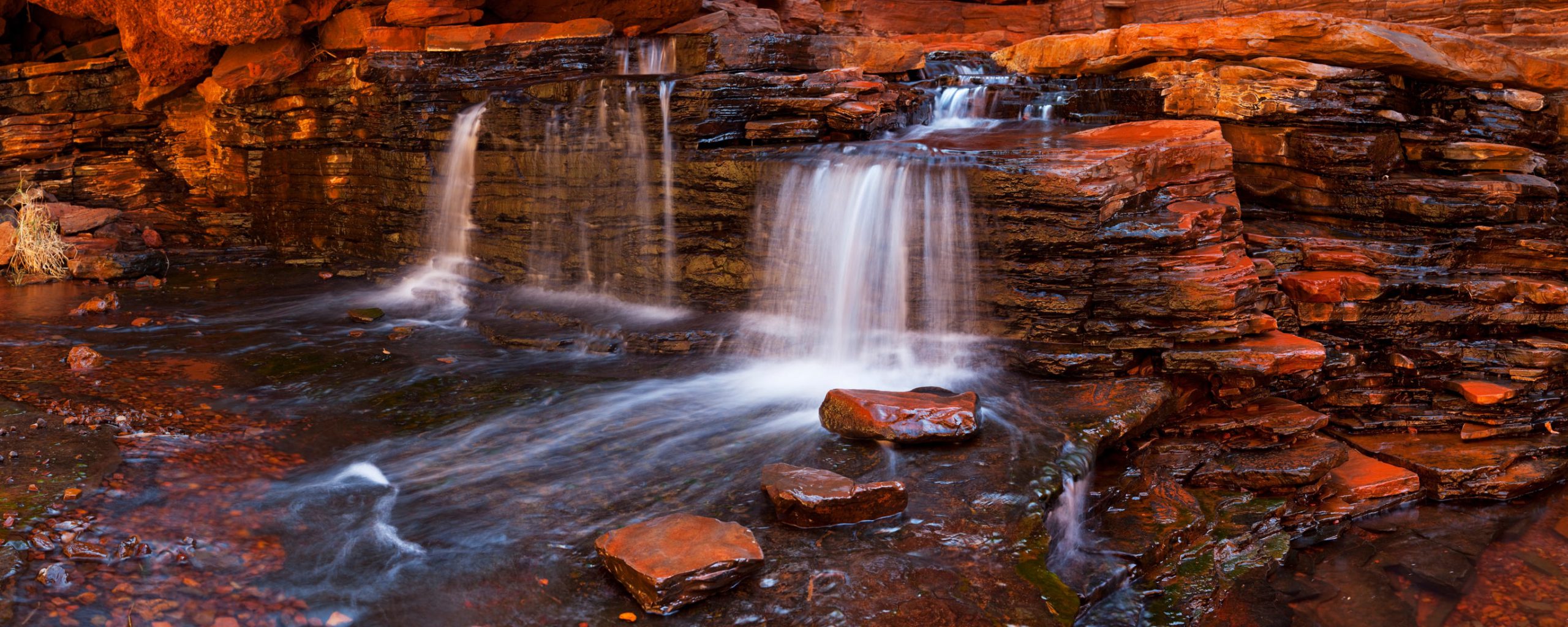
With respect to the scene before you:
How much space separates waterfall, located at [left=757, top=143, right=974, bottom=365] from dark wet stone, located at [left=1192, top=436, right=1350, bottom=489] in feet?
6.03

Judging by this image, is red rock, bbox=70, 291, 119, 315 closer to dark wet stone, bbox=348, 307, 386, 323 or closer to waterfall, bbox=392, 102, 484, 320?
dark wet stone, bbox=348, 307, 386, 323

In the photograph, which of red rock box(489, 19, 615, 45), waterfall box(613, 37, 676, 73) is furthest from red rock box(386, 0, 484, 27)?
waterfall box(613, 37, 676, 73)

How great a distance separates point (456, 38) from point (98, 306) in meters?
4.34

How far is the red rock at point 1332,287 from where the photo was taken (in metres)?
6.83

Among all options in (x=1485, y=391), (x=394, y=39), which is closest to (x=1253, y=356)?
(x=1485, y=391)

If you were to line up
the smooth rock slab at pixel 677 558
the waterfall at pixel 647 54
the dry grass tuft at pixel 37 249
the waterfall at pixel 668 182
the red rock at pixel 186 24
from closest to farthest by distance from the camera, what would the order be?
the smooth rock slab at pixel 677 558, the waterfall at pixel 668 182, the dry grass tuft at pixel 37 249, the red rock at pixel 186 24, the waterfall at pixel 647 54

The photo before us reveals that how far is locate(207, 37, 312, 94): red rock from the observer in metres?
11.1

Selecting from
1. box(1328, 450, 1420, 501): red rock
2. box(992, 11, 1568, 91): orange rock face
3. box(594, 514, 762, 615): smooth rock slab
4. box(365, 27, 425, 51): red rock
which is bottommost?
box(1328, 450, 1420, 501): red rock

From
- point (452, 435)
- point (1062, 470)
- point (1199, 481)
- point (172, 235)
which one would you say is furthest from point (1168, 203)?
point (172, 235)

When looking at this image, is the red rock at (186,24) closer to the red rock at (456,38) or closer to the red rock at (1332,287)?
the red rock at (456,38)

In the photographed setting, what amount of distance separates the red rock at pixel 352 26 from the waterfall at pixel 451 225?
1.81 metres

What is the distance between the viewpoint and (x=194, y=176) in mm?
12680

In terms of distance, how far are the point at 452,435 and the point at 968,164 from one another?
3.88 metres

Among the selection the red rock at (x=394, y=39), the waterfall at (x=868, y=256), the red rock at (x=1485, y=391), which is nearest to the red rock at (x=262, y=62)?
the red rock at (x=394, y=39)
